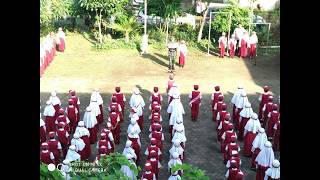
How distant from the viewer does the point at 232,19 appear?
61.8 ft

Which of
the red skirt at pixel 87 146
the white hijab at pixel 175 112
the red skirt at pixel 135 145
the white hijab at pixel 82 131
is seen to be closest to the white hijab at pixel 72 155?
the white hijab at pixel 82 131

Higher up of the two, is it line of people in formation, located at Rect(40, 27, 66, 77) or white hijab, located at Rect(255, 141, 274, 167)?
line of people in formation, located at Rect(40, 27, 66, 77)

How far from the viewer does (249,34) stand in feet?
59.2

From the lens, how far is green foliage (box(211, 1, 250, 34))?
61.5ft

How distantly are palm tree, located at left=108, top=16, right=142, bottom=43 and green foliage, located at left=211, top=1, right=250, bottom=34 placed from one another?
8.84ft

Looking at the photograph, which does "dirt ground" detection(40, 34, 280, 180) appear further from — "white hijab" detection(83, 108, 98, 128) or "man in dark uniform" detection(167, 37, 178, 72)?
"white hijab" detection(83, 108, 98, 128)

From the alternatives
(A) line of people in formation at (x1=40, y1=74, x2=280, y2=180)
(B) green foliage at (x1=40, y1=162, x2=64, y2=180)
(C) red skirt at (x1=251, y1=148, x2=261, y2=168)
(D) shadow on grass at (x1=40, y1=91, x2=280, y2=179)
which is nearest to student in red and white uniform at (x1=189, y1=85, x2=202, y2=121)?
(A) line of people in formation at (x1=40, y1=74, x2=280, y2=180)

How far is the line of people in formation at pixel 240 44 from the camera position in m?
17.6

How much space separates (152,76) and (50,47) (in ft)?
11.0

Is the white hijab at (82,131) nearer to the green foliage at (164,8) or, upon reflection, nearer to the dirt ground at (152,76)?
the dirt ground at (152,76)

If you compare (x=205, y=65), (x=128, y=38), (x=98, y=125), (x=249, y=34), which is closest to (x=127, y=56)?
(x=128, y=38)

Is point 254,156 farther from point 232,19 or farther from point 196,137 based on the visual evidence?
point 232,19

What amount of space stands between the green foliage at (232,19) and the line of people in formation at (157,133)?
218 inches
